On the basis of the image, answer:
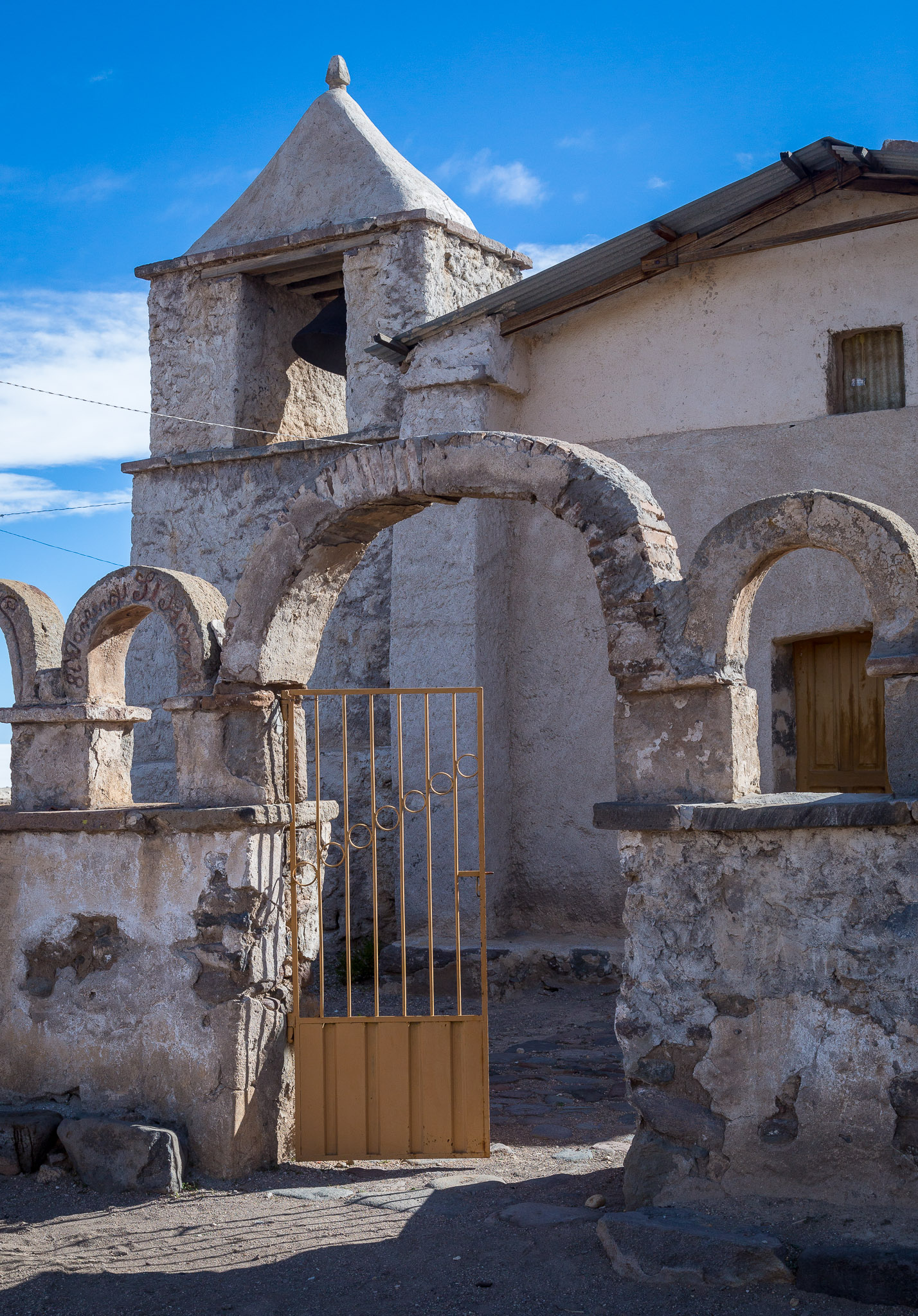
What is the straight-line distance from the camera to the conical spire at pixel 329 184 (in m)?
9.54

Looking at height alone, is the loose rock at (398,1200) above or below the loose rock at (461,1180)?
below

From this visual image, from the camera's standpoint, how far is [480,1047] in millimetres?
5332

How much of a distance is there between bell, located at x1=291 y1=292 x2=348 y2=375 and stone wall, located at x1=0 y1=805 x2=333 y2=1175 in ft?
17.7

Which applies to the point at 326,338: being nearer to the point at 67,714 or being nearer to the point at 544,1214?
the point at 67,714

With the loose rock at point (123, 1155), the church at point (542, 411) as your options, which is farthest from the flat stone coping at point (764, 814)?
the church at point (542, 411)

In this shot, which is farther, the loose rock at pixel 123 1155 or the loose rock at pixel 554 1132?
the loose rock at pixel 554 1132

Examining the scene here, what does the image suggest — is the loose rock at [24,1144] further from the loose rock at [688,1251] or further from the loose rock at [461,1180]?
the loose rock at [688,1251]

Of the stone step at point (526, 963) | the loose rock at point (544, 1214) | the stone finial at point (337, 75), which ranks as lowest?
the loose rock at point (544, 1214)

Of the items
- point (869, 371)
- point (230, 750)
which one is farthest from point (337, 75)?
point (230, 750)

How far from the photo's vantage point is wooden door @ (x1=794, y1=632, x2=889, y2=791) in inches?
306

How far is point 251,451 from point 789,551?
602 centimetres

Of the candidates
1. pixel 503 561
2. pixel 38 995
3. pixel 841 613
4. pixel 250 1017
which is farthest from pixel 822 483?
pixel 38 995

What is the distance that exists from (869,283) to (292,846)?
5.08 metres

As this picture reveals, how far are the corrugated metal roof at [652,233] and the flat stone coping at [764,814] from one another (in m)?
4.51
